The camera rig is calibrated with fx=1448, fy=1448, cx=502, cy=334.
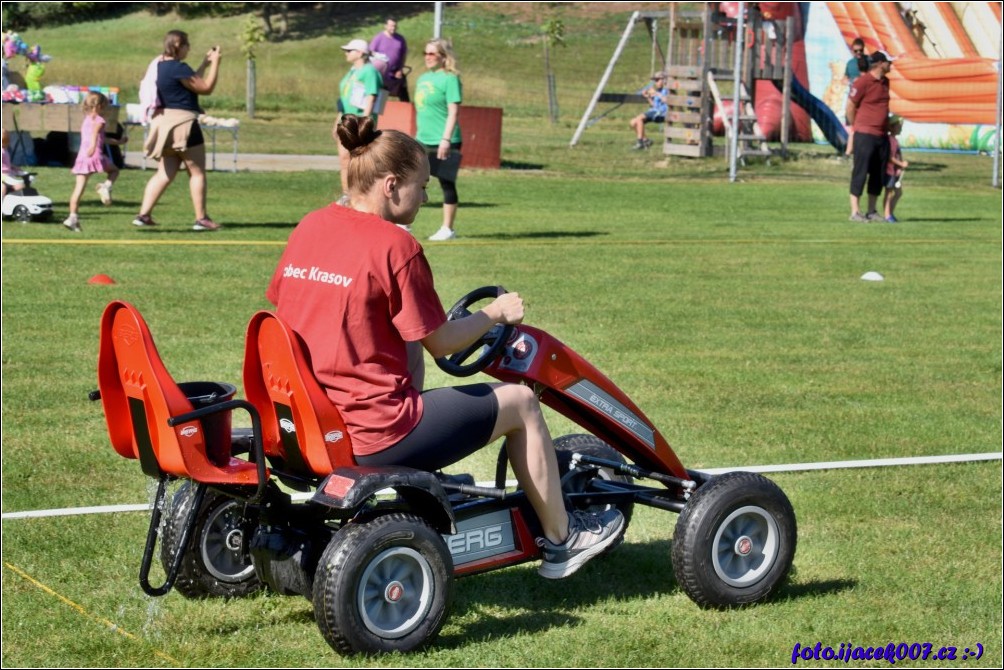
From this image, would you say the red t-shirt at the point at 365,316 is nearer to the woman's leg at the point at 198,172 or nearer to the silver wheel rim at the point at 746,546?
the silver wheel rim at the point at 746,546

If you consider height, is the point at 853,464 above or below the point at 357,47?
below

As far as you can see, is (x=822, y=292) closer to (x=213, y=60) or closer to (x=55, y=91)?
(x=213, y=60)

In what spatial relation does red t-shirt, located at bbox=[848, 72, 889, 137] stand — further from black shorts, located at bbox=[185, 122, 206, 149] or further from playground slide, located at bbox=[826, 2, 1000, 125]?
playground slide, located at bbox=[826, 2, 1000, 125]

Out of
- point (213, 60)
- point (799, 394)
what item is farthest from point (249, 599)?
point (213, 60)

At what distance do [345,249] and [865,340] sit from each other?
6.50 m

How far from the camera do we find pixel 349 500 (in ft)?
13.6

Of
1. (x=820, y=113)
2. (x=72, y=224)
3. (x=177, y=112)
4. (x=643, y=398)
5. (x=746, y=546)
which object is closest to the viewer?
(x=746, y=546)

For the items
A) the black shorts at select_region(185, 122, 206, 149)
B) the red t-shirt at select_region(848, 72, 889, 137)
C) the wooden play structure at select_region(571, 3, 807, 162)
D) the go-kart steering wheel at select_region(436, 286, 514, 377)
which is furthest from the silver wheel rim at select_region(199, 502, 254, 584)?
the wooden play structure at select_region(571, 3, 807, 162)

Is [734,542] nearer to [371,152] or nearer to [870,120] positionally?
[371,152]

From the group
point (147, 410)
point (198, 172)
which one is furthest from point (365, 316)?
point (198, 172)

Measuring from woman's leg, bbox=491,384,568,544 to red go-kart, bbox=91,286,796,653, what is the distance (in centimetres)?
9

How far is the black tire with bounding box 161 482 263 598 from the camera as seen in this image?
15.2 ft

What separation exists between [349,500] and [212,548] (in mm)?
854

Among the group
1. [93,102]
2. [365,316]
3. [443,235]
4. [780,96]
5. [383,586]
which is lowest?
[443,235]
